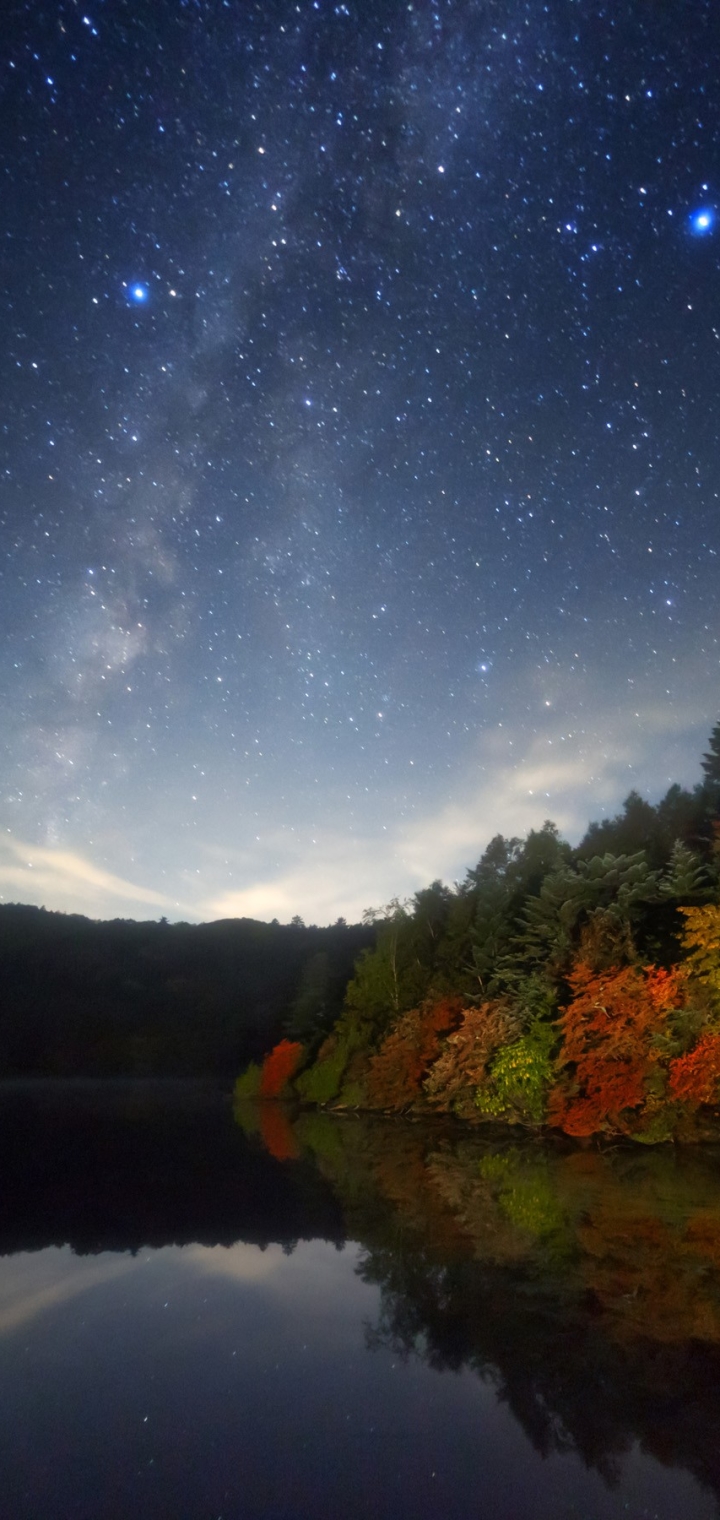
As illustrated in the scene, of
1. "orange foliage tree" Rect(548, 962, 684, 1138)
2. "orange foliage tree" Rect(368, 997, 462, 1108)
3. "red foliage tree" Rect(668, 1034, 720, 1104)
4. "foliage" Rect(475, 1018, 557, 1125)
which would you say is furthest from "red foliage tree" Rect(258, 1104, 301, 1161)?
"red foliage tree" Rect(668, 1034, 720, 1104)

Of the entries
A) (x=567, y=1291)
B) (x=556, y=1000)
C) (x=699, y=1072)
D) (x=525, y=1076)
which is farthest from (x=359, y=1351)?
(x=556, y=1000)

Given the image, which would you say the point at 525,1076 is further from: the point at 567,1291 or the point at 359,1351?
the point at 359,1351

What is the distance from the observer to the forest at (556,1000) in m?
21.6

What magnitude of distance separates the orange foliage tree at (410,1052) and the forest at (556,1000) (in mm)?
67

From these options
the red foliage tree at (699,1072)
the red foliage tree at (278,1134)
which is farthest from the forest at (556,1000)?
the red foliage tree at (278,1134)

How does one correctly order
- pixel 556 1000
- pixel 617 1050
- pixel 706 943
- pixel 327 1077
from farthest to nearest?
pixel 327 1077 → pixel 556 1000 → pixel 617 1050 → pixel 706 943

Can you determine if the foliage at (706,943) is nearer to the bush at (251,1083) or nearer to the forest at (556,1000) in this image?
the forest at (556,1000)

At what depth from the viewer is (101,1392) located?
631 cm

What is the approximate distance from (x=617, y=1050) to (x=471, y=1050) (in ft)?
23.2

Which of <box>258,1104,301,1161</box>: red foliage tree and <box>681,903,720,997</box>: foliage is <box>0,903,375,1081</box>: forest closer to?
<box>258,1104,301,1161</box>: red foliage tree

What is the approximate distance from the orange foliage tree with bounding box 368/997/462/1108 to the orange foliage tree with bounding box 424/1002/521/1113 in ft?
8.61

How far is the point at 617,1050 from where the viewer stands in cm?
2205

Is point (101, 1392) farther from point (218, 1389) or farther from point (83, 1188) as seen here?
point (83, 1188)

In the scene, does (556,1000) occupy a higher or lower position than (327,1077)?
higher
